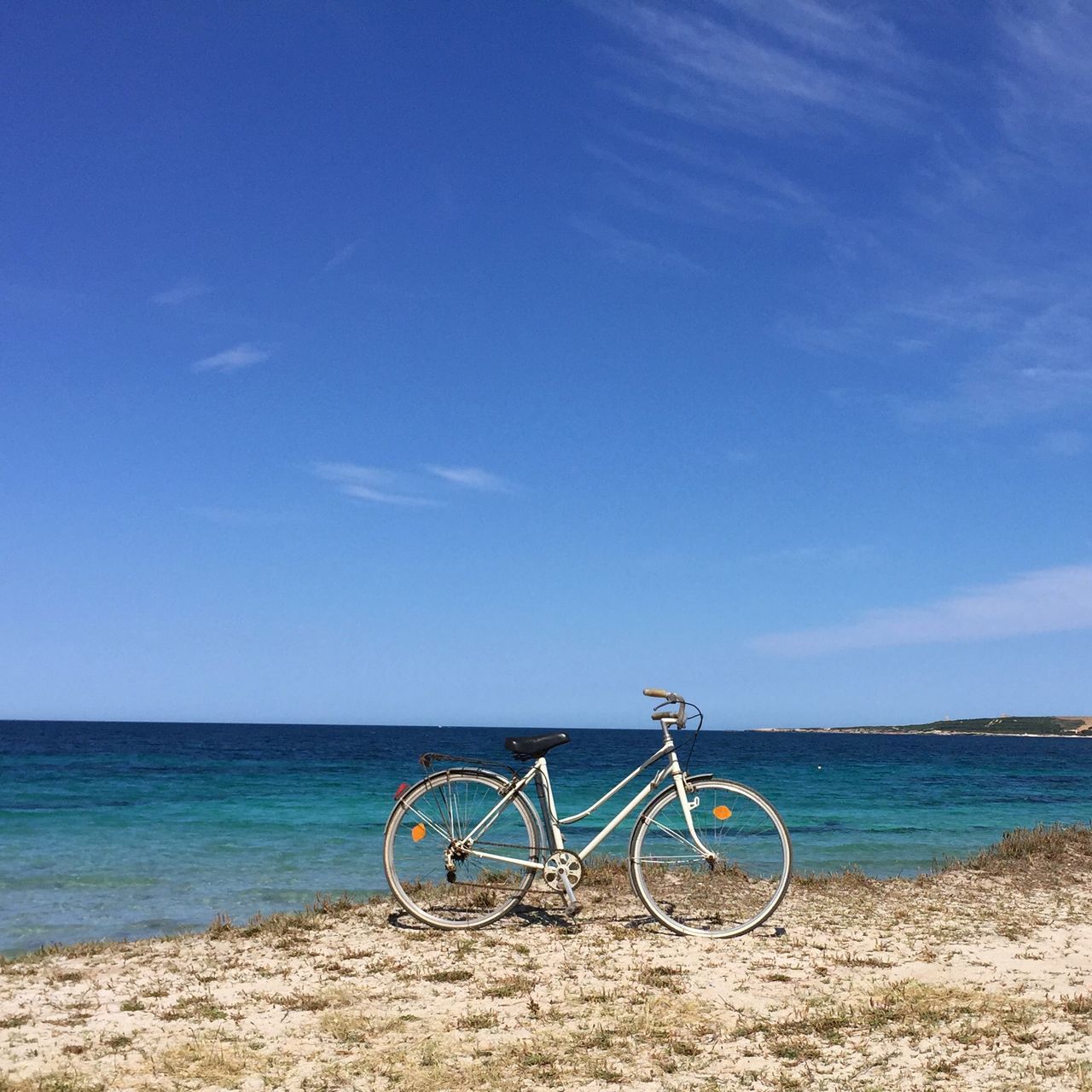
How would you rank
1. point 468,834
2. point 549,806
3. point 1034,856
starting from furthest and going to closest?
point 1034,856 → point 468,834 → point 549,806

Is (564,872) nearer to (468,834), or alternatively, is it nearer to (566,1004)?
(468,834)

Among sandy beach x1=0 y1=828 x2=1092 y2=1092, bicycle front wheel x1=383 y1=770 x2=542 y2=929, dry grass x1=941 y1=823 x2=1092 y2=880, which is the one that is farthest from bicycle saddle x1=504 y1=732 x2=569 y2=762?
dry grass x1=941 y1=823 x2=1092 y2=880

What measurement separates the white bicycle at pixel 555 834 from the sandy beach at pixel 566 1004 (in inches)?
10.3

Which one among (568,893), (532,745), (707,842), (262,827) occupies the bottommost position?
(262,827)

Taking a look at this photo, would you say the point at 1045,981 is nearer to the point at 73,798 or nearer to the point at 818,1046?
the point at 818,1046

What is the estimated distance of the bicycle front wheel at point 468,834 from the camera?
7.19 meters

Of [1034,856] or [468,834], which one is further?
[1034,856]

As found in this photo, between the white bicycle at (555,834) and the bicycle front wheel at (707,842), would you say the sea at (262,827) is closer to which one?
the white bicycle at (555,834)

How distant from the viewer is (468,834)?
728 cm

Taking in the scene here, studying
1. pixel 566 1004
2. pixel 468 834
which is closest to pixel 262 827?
pixel 468 834

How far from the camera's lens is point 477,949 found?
6.62m

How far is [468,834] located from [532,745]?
83 cm

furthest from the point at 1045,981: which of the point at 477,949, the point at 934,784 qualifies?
the point at 934,784

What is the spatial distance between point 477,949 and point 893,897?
413 centimetres
